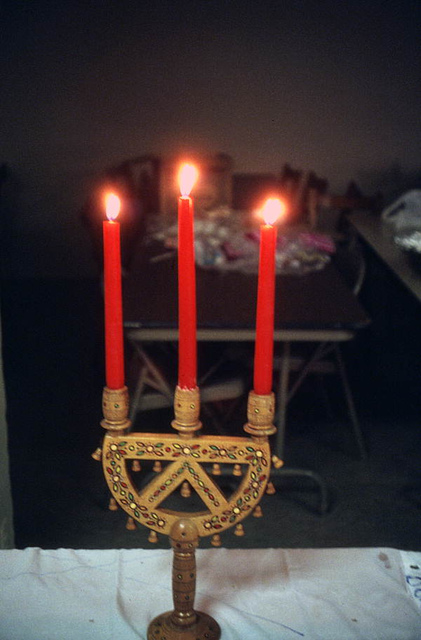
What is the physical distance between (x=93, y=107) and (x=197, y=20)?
0.91 meters

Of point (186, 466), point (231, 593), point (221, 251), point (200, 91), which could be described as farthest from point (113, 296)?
point (200, 91)

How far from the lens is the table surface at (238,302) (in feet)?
7.70

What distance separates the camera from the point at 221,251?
10.0 feet

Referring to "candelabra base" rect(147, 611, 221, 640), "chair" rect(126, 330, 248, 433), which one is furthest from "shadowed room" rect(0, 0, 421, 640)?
"candelabra base" rect(147, 611, 221, 640)

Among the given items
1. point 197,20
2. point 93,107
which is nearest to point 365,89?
point 197,20

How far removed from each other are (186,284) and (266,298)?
7 centimetres

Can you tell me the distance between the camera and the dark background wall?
521cm

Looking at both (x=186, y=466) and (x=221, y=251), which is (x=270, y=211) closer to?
(x=186, y=466)

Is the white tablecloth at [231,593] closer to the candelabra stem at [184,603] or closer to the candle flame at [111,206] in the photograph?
the candelabra stem at [184,603]

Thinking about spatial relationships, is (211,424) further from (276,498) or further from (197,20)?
(197,20)

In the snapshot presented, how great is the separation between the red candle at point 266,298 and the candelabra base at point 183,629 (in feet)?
0.89

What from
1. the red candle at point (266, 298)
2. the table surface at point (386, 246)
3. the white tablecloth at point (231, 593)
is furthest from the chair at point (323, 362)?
the red candle at point (266, 298)

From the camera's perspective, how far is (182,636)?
812 millimetres

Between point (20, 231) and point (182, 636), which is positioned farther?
point (20, 231)
